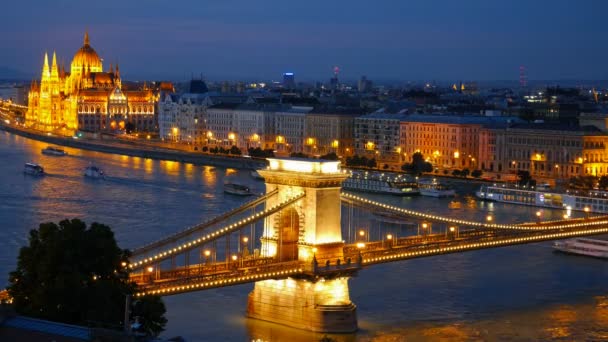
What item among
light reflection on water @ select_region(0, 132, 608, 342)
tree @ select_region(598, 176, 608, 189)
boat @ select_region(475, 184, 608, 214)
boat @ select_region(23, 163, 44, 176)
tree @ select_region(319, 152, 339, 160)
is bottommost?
light reflection on water @ select_region(0, 132, 608, 342)

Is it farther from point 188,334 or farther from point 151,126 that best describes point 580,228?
point 151,126

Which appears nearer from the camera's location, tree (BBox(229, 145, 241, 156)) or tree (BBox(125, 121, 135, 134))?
tree (BBox(229, 145, 241, 156))

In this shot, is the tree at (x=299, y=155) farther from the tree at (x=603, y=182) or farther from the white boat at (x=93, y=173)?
the tree at (x=603, y=182)

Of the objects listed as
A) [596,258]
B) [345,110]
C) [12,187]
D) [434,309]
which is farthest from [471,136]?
[434,309]

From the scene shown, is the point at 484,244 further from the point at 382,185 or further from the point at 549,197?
the point at 382,185

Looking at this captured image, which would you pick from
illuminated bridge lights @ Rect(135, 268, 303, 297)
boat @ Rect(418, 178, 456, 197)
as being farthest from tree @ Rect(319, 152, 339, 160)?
illuminated bridge lights @ Rect(135, 268, 303, 297)

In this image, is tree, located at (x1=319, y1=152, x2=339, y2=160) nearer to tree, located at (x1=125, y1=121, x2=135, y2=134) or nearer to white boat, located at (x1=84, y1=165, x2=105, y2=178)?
white boat, located at (x1=84, y1=165, x2=105, y2=178)

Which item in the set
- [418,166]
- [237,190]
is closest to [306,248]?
[237,190]
